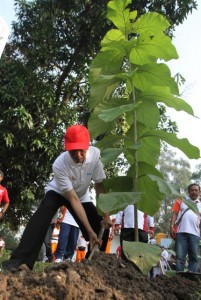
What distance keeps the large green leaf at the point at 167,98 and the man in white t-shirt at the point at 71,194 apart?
2.25 ft

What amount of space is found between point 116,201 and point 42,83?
8.40 metres

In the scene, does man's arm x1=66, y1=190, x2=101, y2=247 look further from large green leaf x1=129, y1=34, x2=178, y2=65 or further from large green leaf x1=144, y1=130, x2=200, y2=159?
large green leaf x1=129, y1=34, x2=178, y2=65

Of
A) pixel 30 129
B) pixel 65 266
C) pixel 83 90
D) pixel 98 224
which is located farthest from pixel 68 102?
pixel 65 266

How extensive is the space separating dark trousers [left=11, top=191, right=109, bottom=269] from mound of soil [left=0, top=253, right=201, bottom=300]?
1.22 metres

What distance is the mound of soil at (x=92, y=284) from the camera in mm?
1507

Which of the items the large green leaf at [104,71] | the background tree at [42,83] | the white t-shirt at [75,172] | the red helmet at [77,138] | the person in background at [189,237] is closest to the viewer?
the large green leaf at [104,71]

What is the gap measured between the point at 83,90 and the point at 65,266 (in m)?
9.44

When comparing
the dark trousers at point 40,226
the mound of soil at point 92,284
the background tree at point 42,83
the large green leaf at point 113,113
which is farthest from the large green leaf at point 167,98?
the background tree at point 42,83

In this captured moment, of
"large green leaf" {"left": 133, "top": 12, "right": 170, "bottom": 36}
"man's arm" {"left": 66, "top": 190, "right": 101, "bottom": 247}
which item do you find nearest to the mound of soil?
"man's arm" {"left": 66, "top": 190, "right": 101, "bottom": 247}

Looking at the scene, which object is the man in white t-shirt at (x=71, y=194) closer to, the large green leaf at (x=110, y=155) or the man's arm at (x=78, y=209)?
the man's arm at (x=78, y=209)

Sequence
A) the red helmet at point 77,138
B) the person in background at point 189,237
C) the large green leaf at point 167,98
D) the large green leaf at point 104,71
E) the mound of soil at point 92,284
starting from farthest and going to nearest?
the person in background at point 189,237, the red helmet at point 77,138, the large green leaf at point 104,71, the large green leaf at point 167,98, the mound of soil at point 92,284

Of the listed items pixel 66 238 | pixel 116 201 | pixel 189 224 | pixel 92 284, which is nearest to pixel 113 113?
pixel 116 201

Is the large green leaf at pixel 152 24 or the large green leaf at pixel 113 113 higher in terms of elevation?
the large green leaf at pixel 152 24

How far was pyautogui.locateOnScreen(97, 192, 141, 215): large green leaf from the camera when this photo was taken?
2.27 m
